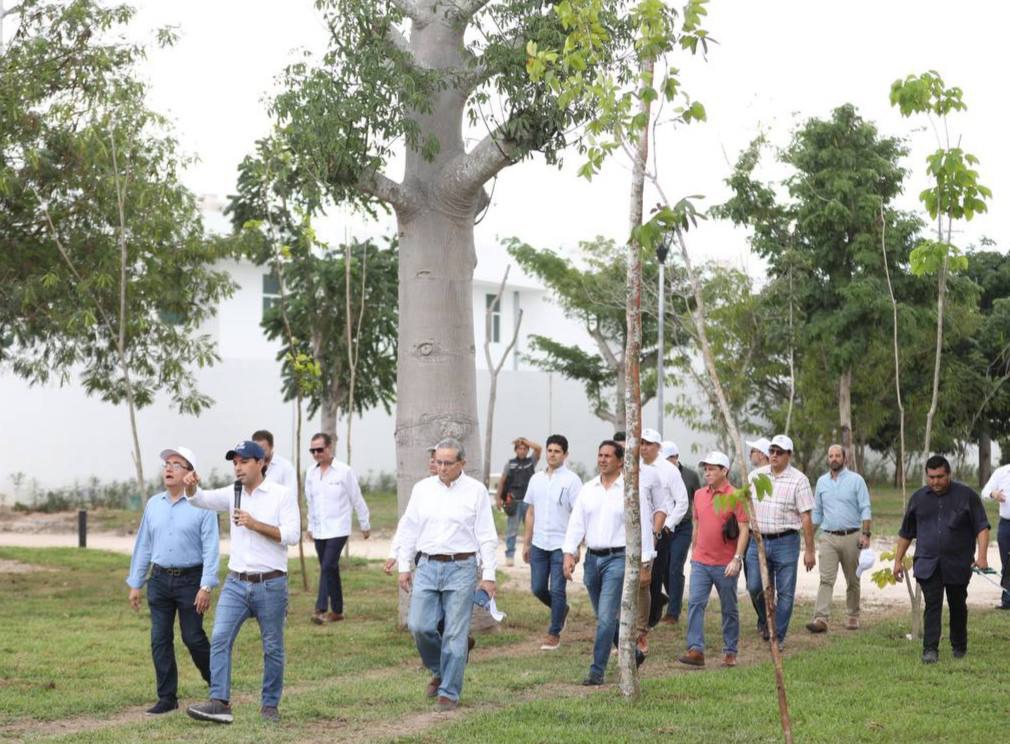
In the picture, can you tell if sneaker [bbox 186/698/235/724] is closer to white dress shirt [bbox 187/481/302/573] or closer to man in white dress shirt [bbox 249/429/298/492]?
white dress shirt [bbox 187/481/302/573]

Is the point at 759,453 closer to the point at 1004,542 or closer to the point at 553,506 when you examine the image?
the point at 553,506

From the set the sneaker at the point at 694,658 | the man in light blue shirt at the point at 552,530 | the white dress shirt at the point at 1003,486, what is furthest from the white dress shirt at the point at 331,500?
the white dress shirt at the point at 1003,486

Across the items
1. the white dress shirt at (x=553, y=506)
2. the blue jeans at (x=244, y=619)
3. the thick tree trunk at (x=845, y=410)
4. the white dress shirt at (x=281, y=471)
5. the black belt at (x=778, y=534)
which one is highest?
the thick tree trunk at (x=845, y=410)

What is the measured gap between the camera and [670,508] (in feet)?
43.3

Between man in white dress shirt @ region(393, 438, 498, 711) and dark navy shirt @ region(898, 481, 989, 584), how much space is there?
4100 millimetres

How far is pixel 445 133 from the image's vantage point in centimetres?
1486

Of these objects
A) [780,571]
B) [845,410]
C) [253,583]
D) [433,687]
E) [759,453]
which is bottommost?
[433,687]

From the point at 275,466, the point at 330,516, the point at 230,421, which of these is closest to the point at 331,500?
the point at 330,516

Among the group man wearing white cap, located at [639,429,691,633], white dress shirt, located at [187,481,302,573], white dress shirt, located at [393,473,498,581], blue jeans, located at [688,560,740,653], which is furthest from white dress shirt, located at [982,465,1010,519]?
white dress shirt, located at [187,481,302,573]

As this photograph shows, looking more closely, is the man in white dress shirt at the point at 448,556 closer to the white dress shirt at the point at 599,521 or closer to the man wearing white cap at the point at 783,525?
the white dress shirt at the point at 599,521

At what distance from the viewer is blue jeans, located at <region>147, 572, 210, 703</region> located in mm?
9844

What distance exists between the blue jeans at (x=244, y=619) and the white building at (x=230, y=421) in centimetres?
1911

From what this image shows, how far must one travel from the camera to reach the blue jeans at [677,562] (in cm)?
1466

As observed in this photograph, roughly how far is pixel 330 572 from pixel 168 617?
5093 millimetres
